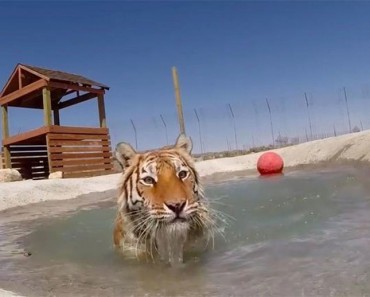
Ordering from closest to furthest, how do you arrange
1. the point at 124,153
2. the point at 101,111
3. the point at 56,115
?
the point at 124,153 < the point at 101,111 < the point at 56,115

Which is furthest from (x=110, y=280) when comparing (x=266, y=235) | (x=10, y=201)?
(x=10, y=201)

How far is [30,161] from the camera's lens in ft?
58.9

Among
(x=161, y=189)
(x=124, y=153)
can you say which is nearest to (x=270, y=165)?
(x=124, y=153)

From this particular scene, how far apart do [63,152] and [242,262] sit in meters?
13.0

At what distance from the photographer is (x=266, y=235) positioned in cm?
432

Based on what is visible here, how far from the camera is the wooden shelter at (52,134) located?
15.2m

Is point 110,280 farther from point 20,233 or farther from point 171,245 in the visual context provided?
point 20,233

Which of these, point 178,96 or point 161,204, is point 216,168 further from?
point 161,204

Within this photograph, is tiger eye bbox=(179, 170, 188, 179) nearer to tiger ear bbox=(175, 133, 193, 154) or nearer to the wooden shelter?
tiger ear bbox=(175, 133, 193, 154)

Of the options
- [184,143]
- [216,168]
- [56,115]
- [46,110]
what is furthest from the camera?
[56,115]

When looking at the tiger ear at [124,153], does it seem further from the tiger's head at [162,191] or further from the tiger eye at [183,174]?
the tiger eye at [183,174]

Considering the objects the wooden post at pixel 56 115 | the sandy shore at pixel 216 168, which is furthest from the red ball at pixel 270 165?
the wooden post at pixel 56 115

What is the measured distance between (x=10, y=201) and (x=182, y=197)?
8286 mm

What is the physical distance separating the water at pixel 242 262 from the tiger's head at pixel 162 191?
360 mm
